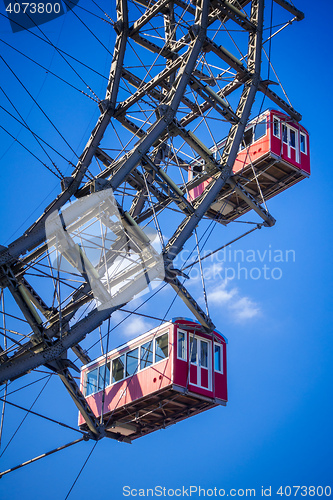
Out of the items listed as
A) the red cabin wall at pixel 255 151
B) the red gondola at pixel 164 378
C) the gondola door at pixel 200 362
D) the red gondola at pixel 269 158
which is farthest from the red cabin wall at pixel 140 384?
the red cabin wall at pixel 255 151

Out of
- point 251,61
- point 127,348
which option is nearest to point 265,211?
point 251,61

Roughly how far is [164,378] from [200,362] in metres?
1.66

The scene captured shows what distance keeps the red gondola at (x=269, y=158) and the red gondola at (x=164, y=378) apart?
16.8 ft

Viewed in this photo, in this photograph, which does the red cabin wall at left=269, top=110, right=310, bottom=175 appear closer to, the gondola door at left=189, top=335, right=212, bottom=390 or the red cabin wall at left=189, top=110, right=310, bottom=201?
the red cabin wall at left=189, top=110, right=310, bottom=201

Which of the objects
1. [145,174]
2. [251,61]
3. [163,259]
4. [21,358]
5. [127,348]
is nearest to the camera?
[21,358]

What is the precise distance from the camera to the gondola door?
25.3m

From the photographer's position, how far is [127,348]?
2744 cm

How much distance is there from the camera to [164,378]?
24781 mm

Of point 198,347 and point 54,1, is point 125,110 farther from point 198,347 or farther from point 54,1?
point 198,347

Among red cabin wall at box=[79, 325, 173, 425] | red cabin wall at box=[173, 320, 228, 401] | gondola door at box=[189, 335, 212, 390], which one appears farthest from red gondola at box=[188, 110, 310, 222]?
red cabin wall at box=[79, 325, 173, 425]

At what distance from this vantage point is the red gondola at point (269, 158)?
1086 inches

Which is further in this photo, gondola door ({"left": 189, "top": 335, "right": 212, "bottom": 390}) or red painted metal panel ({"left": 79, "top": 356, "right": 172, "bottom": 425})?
gondola door ({"left": 189, "top": 335, "right": 212, "bottom": 390})

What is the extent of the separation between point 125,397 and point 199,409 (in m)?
2.67

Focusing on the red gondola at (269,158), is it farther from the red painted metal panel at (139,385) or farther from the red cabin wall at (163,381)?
the red painted metal panel at (139,385)
